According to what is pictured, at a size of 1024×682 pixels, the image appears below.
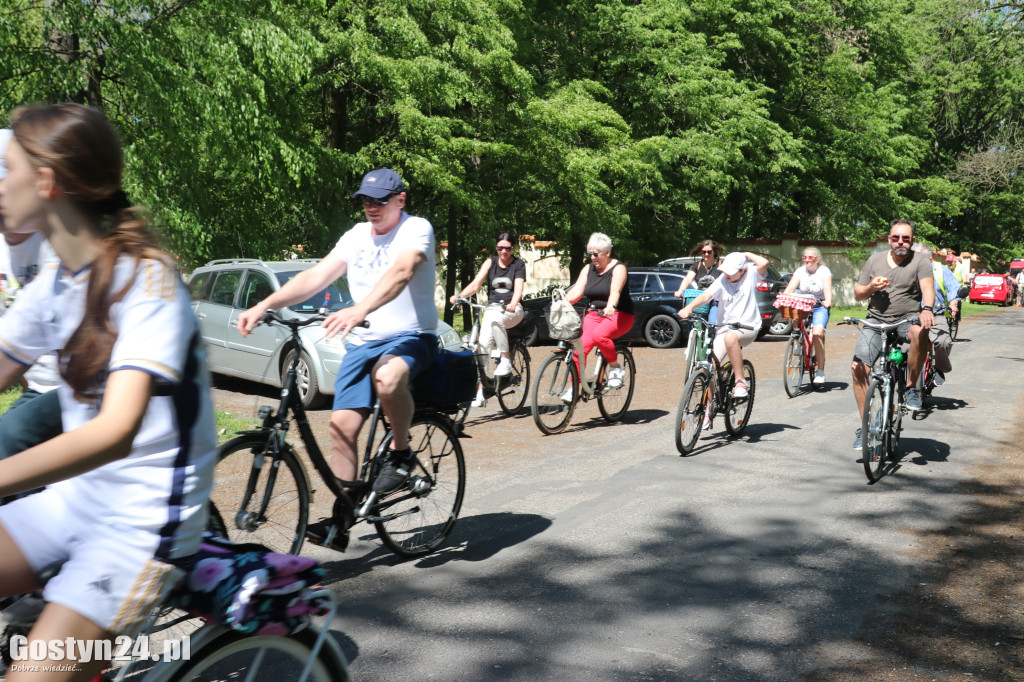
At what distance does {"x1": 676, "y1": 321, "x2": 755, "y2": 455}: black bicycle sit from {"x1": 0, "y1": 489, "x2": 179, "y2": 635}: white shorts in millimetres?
6356

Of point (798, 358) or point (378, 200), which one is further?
point (798, 358)

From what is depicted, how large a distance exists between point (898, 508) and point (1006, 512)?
72 centimetres

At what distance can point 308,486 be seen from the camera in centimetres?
443

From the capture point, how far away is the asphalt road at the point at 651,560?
3947mm

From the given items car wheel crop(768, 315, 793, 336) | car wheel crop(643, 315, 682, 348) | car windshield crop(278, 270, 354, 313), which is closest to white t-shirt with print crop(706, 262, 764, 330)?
car windshield crop(278, 270, 354, 313)

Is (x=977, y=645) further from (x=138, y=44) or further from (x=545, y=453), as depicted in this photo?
(x=138, y=44)

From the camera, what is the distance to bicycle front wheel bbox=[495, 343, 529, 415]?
34.1ft

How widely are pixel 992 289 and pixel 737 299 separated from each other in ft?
134

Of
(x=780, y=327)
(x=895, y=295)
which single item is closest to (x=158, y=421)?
(x=895, y=295)

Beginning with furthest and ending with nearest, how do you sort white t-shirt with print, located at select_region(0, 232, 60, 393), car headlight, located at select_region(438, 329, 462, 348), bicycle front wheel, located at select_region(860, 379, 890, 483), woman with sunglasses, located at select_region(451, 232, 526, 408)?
car headlight, located at select_region(438, 329, 462, 348) < woman with sunglasses, located at select_region(451, 232, 526, 408) < bicycle front wheel, located at select_region(860, 379, 890, 483) < white t-shirt with print, located at select_region(0, 232, 60, 393)

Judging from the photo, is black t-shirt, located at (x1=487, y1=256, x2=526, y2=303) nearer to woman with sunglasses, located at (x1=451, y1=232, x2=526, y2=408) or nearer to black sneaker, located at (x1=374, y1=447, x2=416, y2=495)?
woman with sunglasses, located at (x1=451, y1=232, x2=526, y2=408)

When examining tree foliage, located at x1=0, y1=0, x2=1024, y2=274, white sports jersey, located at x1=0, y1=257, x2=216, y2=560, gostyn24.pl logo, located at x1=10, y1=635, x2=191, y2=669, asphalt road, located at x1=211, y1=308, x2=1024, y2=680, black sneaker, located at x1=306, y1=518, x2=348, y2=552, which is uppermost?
tree foliage, located at x1=0, y1=0, x2=1024, y2=274

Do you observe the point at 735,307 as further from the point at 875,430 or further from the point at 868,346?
the point at 875,430

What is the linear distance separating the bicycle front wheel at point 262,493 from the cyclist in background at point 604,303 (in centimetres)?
513
